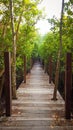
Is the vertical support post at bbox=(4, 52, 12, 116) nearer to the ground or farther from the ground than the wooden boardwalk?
farther from the ground

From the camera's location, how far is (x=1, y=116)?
752cm

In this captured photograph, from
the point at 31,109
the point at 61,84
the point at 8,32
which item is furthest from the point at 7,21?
the point at 61,84

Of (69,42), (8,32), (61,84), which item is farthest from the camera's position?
(61,84)

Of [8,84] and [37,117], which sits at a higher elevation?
[8,84]

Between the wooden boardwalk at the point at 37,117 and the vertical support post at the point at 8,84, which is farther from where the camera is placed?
the vertical support post at the point at 8,84

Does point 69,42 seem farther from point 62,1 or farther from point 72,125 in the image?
point 72,125

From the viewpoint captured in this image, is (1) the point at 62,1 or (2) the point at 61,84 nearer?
(1) the point at 62,1

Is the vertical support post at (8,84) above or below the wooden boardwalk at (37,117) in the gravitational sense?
above

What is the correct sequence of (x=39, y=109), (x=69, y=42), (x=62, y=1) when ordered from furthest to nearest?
(x=69, y=42) → (x=62, y=1) → (x=39, y=109)

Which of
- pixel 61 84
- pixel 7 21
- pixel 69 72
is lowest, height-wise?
pixel 61 84

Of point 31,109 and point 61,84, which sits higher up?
point 31,109

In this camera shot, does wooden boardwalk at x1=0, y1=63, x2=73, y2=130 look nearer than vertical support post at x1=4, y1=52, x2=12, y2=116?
Yes

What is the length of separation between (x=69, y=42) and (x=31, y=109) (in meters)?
Result: 6.23

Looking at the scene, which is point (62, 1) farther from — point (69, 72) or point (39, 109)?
point (39, 109)
